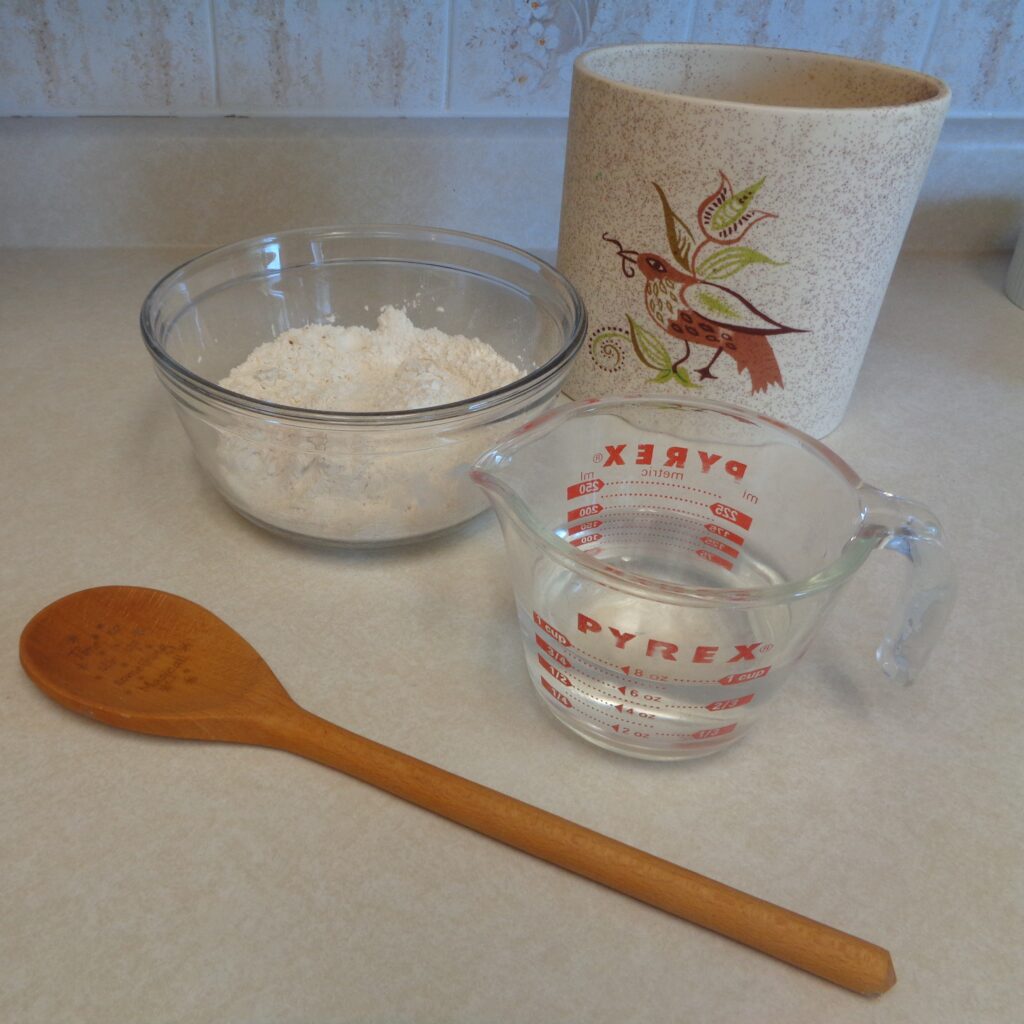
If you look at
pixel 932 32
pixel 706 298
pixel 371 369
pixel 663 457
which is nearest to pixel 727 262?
pixel 706 298

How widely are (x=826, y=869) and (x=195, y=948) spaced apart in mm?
263

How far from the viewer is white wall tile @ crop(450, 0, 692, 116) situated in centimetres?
80

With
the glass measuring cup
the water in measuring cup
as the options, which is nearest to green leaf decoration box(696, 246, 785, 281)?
the glass measuring cup

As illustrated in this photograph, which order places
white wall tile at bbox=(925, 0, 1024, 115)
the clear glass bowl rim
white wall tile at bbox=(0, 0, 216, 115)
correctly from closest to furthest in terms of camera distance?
the clear glass bowl rim
white wall tile at bbox=(0, 0, 216, 115)
white wall tile at bbox=(925, 0, 1024, 115)

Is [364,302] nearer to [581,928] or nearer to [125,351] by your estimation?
[125,351]

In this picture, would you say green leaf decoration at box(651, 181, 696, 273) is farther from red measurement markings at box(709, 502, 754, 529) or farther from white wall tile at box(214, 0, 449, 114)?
white wall tile at box(214, 0, 449, 114)

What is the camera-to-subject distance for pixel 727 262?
22.0 inches

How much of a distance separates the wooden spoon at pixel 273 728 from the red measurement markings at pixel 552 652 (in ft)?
0.23

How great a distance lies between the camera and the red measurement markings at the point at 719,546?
54 cm

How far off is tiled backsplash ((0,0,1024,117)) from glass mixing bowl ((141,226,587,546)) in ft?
0.72

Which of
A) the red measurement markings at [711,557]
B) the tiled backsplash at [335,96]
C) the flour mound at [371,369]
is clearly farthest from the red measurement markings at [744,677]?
the tiled backsplash at [335,96]

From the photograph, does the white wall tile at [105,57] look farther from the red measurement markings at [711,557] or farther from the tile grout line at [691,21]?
the red measurement markings at [711,557]

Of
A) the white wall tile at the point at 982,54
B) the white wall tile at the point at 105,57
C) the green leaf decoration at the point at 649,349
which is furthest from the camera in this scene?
the white wall tile at the point at 982,54

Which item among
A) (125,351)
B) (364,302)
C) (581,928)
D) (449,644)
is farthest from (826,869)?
(125,351)
